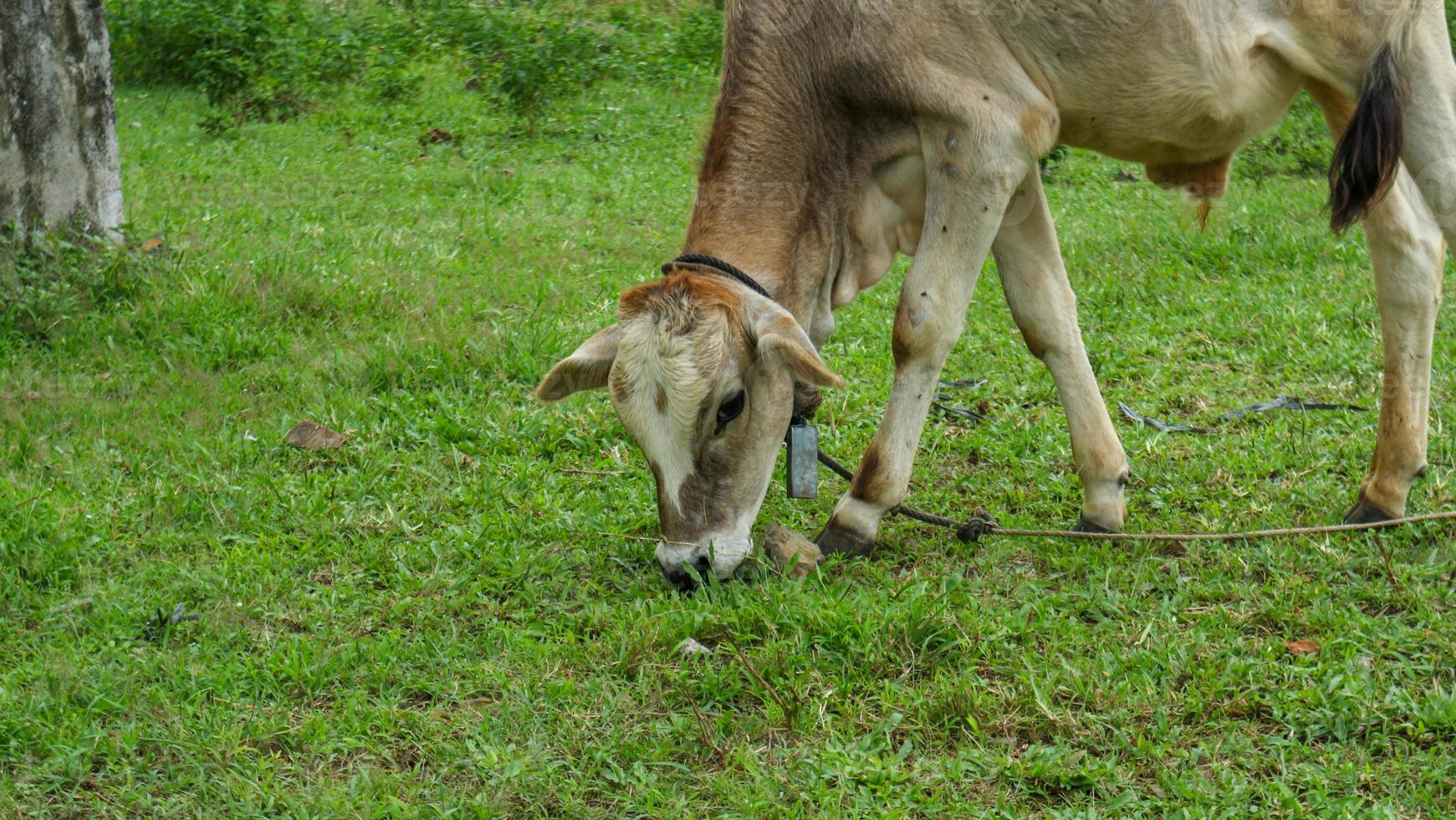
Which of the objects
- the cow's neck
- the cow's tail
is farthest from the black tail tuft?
the cow's neck

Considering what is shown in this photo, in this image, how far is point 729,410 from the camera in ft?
14.0

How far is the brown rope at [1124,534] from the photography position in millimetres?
4426

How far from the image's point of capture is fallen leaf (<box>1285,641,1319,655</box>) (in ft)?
12.3

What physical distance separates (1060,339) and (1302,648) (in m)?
1.47

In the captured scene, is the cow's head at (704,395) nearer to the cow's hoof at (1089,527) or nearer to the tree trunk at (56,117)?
the cow's hoof at (1089,527)

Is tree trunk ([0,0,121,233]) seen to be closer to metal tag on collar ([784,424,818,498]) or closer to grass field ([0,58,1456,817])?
grass field ([0,58,1456,817])

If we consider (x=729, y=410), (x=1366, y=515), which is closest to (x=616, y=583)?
(x=729, y=410)

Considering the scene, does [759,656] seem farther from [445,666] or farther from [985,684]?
[445,666]

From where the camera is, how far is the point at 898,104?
4328 mm

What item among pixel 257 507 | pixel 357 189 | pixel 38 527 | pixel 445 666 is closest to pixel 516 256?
pixel 357 189

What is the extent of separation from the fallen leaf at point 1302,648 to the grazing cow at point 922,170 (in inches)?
39.1

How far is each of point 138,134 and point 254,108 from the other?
1.04m

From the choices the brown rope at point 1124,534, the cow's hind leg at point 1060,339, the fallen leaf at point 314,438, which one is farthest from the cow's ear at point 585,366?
the fallen leaf at point 314,438

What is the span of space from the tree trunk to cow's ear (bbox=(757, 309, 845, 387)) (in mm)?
4445
